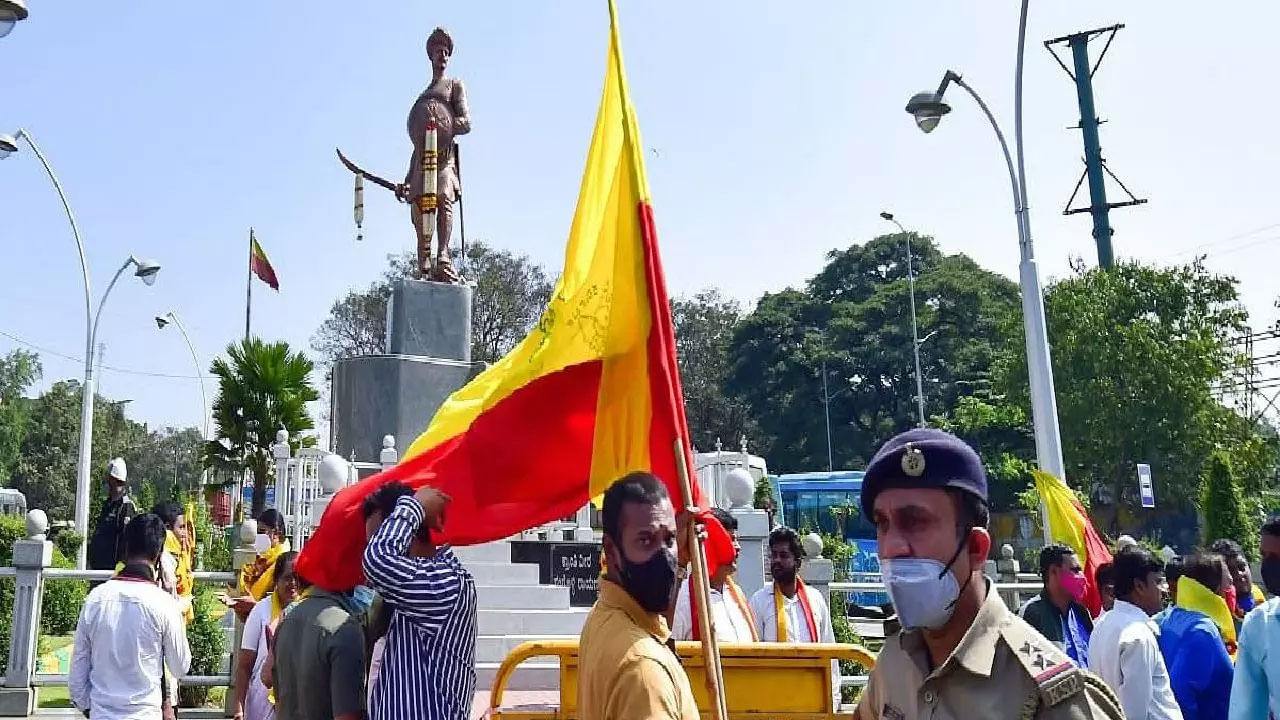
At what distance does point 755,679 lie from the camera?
13.2 feet

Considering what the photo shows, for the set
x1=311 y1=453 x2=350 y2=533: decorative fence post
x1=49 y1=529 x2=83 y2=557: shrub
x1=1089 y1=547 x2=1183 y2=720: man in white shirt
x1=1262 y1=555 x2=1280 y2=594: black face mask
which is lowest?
x1=1089 y1=547 x2=1183 y2=720: man in white shirt

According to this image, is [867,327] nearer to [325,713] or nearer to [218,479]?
[218,479]

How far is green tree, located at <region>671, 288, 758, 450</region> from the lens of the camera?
5019 cm

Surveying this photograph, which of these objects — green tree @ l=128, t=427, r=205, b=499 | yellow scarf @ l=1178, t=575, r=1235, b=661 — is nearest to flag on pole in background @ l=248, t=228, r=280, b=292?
yellow scarf @ l=1178, t=575, r=1235, b=661

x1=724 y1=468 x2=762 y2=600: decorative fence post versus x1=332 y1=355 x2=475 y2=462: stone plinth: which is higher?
x1=332 y1=355 x2=475 y2=462: stone plinth

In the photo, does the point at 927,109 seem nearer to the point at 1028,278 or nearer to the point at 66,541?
the point at 1028,278

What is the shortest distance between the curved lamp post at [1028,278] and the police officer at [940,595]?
369 inches

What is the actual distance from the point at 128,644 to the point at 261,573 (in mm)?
3151

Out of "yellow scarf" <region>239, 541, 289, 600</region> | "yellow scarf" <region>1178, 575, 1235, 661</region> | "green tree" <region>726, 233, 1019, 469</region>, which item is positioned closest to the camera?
"yellow scarf" <region>1178, 575, 1235, 661</region>

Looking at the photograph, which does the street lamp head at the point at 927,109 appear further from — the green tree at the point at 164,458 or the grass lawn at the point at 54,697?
the green tree at the point at 164,458

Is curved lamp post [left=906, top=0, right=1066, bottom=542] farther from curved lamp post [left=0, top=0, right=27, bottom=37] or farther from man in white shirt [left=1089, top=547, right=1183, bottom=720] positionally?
curved lamp post [left=0, top=0, right=27, bottom=37]

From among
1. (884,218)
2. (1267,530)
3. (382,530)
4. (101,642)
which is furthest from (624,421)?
(884,218)

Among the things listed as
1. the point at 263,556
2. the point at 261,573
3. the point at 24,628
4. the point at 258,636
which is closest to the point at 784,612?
the point at 258,636

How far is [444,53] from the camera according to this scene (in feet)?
50.0
